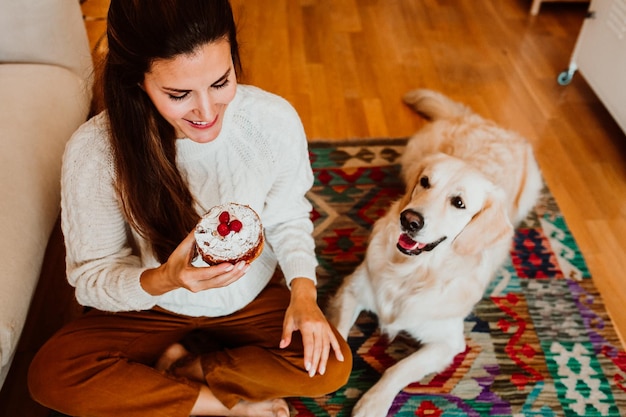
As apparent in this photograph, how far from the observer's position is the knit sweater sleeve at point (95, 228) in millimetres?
1044

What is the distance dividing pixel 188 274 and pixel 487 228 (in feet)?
2.61

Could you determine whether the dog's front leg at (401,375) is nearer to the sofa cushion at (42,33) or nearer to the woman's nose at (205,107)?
the woman's nose at (205,107)

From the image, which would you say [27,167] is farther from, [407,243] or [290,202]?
[407,243]

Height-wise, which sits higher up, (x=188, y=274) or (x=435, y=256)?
(x=188, y=274)

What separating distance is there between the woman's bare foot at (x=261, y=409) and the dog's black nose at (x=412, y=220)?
0.58 m

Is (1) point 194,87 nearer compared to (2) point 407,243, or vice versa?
(1) point 194,87

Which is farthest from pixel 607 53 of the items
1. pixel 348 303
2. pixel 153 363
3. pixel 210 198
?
pixel 153 363

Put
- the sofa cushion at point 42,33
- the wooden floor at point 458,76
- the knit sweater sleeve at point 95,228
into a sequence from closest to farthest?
the knit sweater sleeve at point 95,228
the sofa cushion at point 42,33
the wooden floor at point 458,76

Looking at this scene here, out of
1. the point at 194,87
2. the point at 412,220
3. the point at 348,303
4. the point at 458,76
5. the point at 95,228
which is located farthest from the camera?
the point at 458,76

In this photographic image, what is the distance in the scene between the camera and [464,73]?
2.67m

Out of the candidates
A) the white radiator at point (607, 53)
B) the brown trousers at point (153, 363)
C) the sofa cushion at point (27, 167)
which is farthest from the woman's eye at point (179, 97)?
the white radiator at point (607, 53)

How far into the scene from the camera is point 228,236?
942 millimetres

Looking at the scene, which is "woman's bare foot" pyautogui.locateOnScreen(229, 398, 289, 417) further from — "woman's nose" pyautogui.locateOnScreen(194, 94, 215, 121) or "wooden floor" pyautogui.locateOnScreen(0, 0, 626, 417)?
"woman's nose" pyautogui.locateOnScreen(194, 94, 215, 121)

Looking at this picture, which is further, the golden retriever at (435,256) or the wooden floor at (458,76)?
the wooden floor at (458,76)
